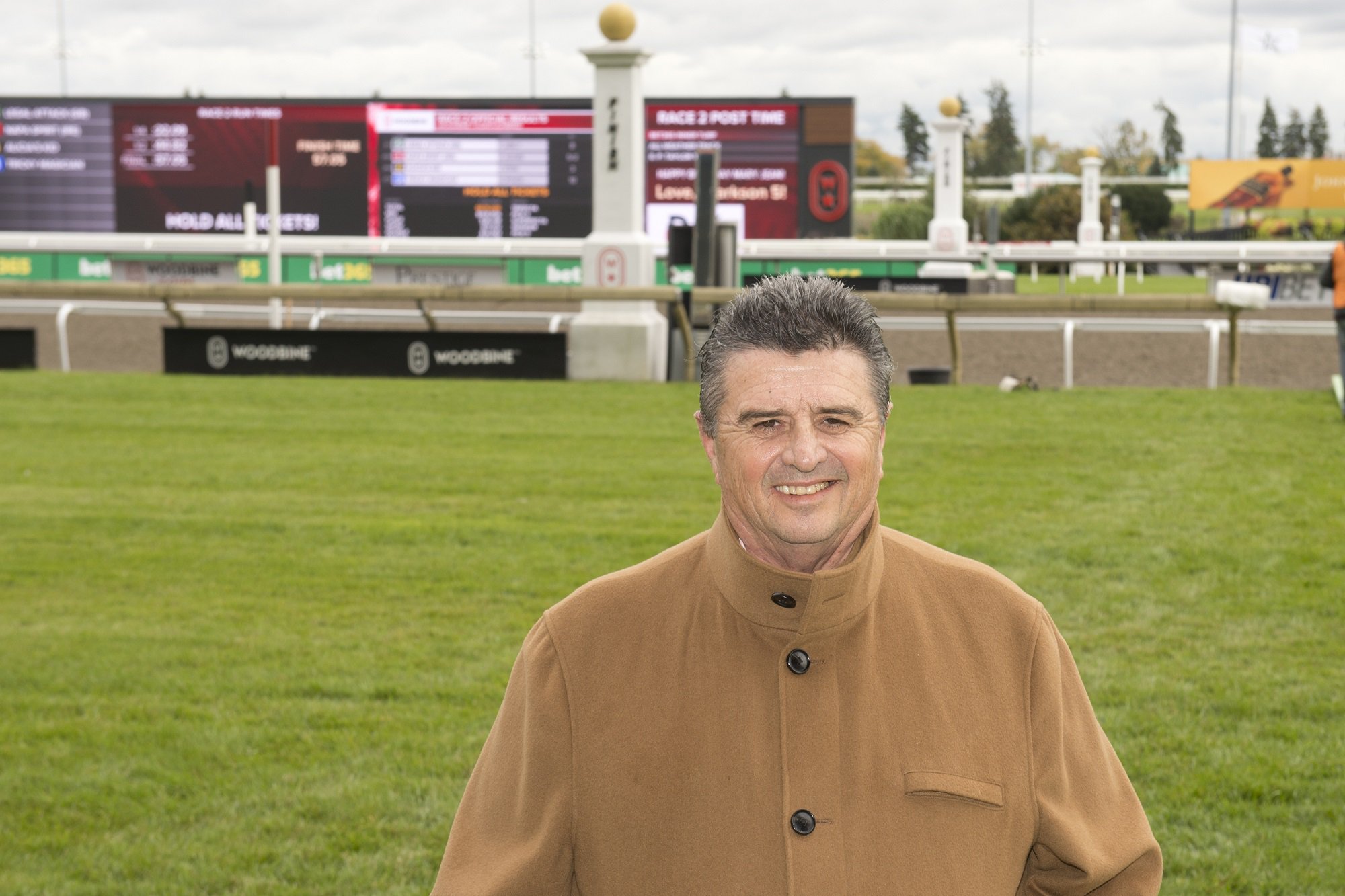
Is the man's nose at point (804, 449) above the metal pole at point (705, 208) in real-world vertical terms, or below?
below

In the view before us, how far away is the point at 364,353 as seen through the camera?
14.5 meters

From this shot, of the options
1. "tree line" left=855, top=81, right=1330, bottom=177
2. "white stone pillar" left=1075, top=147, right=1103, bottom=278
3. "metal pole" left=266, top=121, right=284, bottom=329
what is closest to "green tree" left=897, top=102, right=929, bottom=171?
"tree line" left=855, top=81, right=1330, bottom=177

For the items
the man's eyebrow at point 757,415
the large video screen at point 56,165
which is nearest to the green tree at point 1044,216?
the large video screen at point 56,165

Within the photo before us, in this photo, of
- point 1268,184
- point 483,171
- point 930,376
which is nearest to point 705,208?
point 930,376

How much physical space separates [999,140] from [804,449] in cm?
9066

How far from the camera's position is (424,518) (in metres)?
8.20

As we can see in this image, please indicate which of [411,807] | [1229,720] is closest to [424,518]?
[411,807]

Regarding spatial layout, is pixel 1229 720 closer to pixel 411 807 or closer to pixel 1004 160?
pixel 411 807

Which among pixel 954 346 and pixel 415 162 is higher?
pixel 415 162

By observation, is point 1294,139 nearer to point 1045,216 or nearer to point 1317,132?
point 1317,132

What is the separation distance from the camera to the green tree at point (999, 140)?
86.7m

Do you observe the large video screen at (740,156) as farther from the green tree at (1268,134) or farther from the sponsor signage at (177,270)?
→ the green tree at (1268,134)

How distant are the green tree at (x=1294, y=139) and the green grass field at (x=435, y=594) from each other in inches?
3589

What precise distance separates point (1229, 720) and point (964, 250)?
24.9 m
